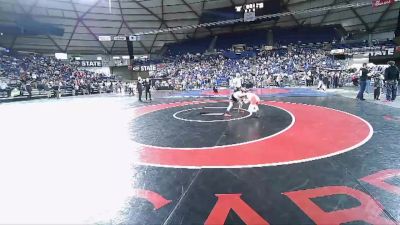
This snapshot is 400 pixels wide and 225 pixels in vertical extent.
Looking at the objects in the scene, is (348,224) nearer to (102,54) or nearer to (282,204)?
(282,204)

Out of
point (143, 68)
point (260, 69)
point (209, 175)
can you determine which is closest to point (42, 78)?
point (143, 68)

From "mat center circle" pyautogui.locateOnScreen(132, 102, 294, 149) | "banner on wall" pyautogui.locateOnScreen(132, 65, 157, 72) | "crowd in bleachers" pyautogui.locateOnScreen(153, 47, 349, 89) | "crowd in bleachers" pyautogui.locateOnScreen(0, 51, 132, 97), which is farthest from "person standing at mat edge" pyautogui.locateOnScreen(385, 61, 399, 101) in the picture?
"banner on wall" pyautogui.locateOnScreen(132, 65, 157, 72)

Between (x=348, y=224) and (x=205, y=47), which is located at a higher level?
(x=205, y=47)

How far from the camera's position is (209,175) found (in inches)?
165

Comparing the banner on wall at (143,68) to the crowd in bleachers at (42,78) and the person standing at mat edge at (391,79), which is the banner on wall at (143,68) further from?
the person standing at mat edge at (391,79)

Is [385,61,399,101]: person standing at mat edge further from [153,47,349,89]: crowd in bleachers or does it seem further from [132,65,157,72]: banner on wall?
[132,65,157,72]: banner on wall

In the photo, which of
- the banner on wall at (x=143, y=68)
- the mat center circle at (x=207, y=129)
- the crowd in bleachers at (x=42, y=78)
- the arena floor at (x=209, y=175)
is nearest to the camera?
the arena floor at (x=209, y=175)

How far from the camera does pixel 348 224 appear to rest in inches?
108

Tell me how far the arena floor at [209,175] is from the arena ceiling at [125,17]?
29068mm

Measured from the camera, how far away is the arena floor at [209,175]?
308cm

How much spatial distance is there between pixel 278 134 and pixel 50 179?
5.04 metres

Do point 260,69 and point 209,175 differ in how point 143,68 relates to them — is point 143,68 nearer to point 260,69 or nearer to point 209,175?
point 260,69

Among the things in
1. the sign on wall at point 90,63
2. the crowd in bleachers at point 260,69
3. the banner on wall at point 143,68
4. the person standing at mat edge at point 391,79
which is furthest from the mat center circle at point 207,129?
the sign on wall at point 90,63

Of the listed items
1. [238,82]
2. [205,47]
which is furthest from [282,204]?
[205,47]
